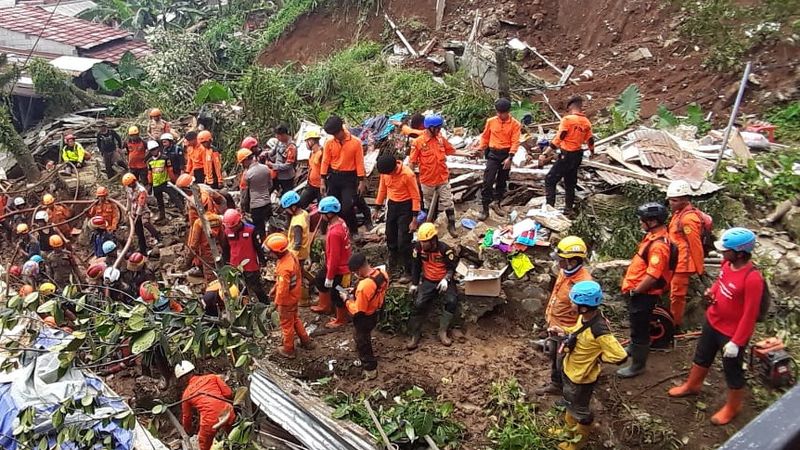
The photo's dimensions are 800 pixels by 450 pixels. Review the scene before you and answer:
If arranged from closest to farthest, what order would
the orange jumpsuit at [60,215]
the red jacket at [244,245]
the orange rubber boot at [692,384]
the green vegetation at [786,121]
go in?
the orange rubber boot at [692,384] → the red jacket at [244,245] → the green vegetation at [786,121] → the orange jumpsuit at [60,215]

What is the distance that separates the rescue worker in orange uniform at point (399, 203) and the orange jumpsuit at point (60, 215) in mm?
6185

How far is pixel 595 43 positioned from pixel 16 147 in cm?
1237

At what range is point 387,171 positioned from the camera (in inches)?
285

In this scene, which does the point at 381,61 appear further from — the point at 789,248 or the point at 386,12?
the point at 789,248

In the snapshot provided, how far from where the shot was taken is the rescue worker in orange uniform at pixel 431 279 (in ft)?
21.5

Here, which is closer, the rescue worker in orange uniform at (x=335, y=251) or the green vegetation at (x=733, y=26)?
the rescue worker in orange uniform at (x=335, y=251)

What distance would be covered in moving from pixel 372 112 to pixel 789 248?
24.7 ft

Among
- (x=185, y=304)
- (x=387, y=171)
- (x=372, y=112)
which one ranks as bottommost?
(x=372, y=112)

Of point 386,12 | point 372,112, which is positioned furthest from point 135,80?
point 372,112

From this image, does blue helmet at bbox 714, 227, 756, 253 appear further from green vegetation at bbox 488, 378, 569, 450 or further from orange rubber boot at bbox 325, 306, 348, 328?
orange rubber boot at bbox 325, 306, 348, 328

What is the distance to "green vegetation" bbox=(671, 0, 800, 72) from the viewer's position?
10688mm

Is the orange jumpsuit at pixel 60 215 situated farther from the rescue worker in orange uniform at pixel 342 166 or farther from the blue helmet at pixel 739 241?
the blue helmet at pixel 739 241

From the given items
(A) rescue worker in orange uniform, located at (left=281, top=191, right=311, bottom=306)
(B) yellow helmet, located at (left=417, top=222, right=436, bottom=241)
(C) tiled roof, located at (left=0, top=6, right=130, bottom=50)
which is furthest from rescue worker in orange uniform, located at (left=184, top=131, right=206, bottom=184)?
(C) tiled roof, located at (left=0, top=6, right=130, bottom=50)

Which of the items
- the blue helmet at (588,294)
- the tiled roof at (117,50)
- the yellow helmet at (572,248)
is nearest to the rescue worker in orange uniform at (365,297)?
the yellow helmet at (572,248)
